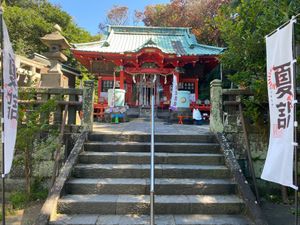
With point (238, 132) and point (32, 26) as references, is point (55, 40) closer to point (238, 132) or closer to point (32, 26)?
point (238, 132)

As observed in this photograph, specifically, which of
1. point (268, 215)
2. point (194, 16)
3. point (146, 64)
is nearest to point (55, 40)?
point (146, 64)

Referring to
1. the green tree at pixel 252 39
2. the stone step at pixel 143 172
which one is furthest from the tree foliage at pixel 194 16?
the stone step at pixel 143 172

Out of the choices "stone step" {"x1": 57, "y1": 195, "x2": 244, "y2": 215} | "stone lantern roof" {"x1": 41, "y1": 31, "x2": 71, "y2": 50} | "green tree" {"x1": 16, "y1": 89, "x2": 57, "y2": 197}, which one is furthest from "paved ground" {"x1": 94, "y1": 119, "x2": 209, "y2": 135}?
"stone lantern roof" {"x1": 41, "y1": 31, "x2": 71, "y2": 50}

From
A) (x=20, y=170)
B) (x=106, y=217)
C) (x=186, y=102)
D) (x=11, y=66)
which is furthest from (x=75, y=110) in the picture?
(x=186, y=102)

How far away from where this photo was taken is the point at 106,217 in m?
4.29

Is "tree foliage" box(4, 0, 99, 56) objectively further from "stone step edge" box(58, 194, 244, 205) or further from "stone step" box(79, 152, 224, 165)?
"stone step edge" box(58, 194, 244, 205)

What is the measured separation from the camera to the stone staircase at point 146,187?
14.2ft

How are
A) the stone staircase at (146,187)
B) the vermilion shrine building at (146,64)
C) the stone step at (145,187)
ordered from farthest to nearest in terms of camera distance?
the vermilion shrine building at (146,64)
the stone step at (145,187)
the stone staircase at (146,187)

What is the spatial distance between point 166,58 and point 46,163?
9.74 m

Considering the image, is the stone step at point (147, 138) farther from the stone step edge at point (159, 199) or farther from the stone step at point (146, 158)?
the stone step edge at point (159, 199)

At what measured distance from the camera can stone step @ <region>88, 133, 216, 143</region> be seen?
20.7ft

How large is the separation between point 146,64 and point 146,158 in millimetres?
10419

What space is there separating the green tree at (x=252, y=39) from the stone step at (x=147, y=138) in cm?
115

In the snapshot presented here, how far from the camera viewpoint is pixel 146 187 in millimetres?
4809
